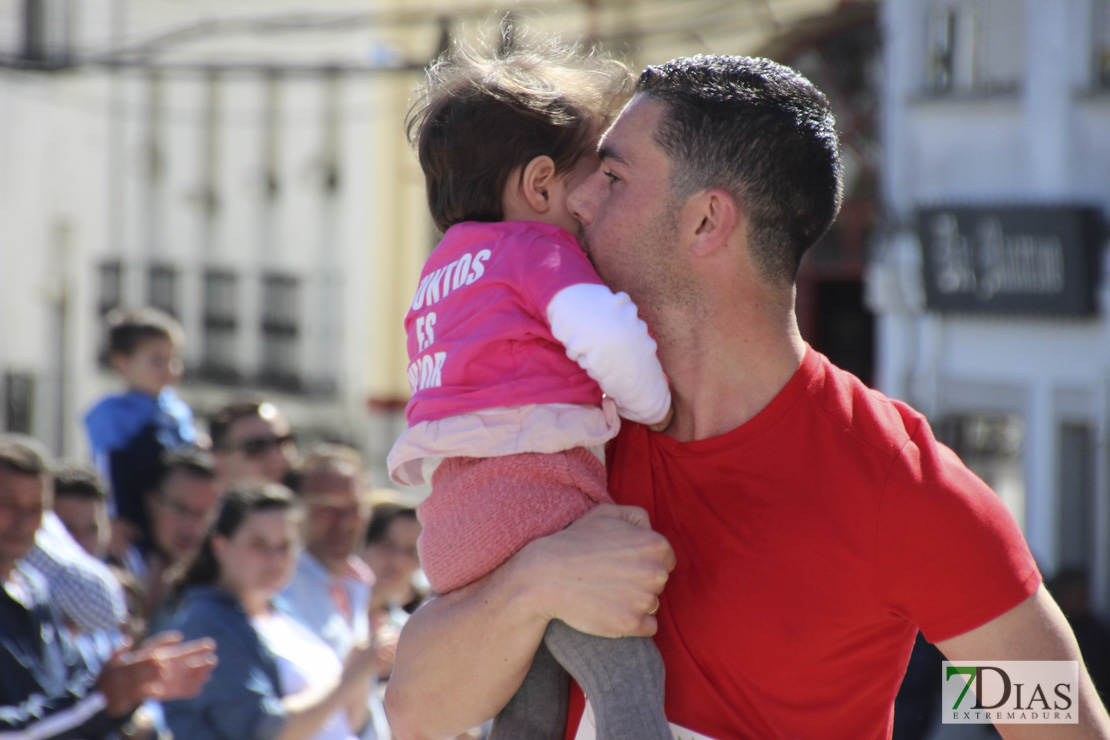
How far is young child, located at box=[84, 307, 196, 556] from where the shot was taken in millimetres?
6988

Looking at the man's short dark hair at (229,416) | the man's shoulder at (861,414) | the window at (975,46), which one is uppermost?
the window at (975,46)

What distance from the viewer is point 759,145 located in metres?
2.28

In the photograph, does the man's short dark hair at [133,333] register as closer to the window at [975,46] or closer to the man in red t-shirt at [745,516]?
the man in red t-shirt at [745,516]

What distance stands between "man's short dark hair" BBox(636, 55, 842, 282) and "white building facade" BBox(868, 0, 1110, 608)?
26.1 ft

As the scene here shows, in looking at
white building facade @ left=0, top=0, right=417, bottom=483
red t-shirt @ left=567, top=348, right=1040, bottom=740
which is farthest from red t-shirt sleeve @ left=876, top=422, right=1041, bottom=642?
white building facade @ left=0, top=0, right=417, bottom=483

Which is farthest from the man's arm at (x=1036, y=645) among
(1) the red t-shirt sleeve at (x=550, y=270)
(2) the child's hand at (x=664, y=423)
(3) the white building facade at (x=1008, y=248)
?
(3) the white building facade at (x=1008, y=248)

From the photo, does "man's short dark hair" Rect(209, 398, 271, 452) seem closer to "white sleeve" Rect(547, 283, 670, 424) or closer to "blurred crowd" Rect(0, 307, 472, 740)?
"blurred crowd" Rect(0, 307, 472, 740)

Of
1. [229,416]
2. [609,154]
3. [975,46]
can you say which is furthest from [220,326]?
[609,154]

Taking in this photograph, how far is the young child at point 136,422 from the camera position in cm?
699

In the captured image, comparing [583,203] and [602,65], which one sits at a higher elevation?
[602,65]

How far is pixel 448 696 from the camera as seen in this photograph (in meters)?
2.29

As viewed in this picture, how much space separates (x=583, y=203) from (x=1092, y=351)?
8599mm

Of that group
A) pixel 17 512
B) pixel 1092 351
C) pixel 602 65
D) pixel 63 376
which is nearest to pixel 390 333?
pixel 63 376

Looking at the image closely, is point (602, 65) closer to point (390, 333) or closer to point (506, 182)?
point (506, 182)
